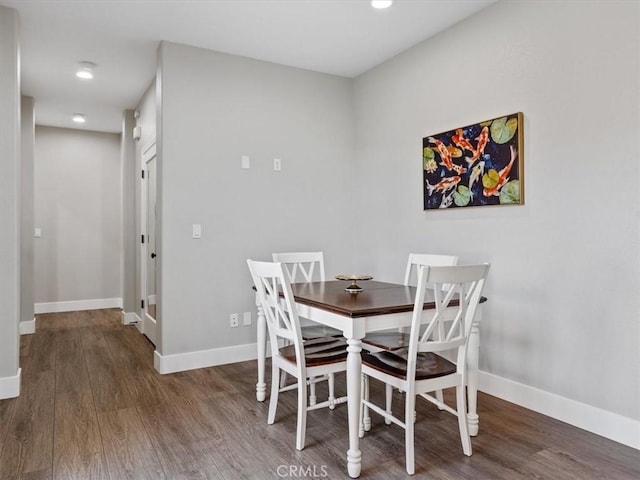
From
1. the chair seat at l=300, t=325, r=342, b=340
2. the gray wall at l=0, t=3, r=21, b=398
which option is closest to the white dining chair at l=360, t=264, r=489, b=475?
the chair seat at l=300, t=325, r=342, b=340

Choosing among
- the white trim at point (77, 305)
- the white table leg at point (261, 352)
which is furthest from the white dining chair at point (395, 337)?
the white trim at point (77, 305)

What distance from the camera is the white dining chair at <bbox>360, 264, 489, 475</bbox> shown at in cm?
194

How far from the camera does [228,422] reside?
8.33 ft

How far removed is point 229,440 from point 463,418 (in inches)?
47.7

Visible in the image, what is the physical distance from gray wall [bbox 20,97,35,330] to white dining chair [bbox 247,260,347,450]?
→ 3.71 m

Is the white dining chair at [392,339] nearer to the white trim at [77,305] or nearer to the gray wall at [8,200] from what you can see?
the gray wall at [8,200]

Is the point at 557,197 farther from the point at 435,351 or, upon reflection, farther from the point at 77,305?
the point at 77,305

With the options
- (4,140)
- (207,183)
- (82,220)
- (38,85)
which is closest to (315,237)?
(207,183)

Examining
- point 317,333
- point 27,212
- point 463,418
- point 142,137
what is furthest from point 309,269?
point 27,212

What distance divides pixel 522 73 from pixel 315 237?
2230 millimetres

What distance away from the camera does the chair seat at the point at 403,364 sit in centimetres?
203

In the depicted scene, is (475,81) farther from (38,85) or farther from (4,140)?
(38,85)

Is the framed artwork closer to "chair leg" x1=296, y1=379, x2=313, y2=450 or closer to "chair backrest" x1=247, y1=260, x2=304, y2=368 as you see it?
"chair backrest" x1=247, y1=260, x2=304, y2=368

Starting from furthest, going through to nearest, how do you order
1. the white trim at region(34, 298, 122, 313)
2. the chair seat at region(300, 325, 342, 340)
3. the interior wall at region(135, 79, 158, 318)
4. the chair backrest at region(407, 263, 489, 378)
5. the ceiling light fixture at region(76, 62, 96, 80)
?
the white trim at region(34, 298, 122, 313)
the interior wall at region(135, 79, 158, 318)
the ceiling light fixture at region(76, 62, 96, 80)
the chair seat at region(300, 325, 342, 340)
the chair backrest at region(407, 263, 489, 378)
